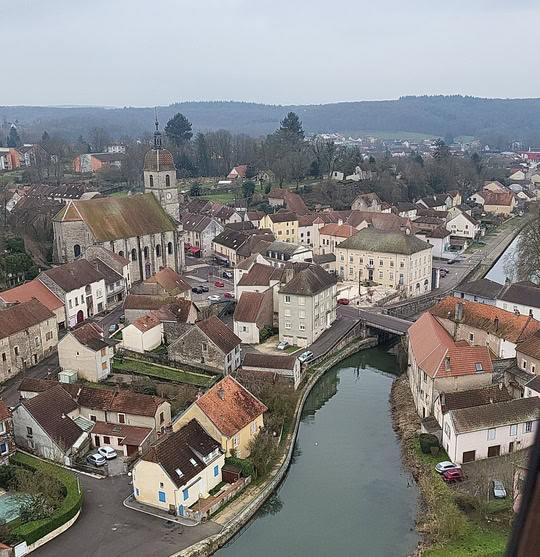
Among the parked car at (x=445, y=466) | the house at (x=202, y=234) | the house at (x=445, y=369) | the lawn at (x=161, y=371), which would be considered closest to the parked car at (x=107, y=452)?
the lawn at (x=161, y=371)

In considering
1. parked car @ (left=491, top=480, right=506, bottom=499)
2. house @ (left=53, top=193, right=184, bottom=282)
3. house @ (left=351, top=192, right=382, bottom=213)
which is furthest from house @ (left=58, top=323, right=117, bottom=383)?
house @ (left=351, top=192, right=382, bottom=213)

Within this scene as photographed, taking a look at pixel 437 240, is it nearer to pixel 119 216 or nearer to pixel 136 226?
pixel 136 226

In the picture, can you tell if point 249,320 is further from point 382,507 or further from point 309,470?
point 382,507

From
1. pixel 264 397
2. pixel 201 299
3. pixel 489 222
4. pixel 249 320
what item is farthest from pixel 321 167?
pixel 264 397

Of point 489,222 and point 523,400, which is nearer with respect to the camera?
point 523,400

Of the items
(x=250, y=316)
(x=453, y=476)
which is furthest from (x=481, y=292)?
(x=453, y=476)

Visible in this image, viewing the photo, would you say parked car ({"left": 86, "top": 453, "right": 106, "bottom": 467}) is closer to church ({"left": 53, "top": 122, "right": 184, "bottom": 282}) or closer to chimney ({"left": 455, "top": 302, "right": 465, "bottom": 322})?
chimney ({"left": 455, "top": 302, "right": 465, "bottom": 322})
